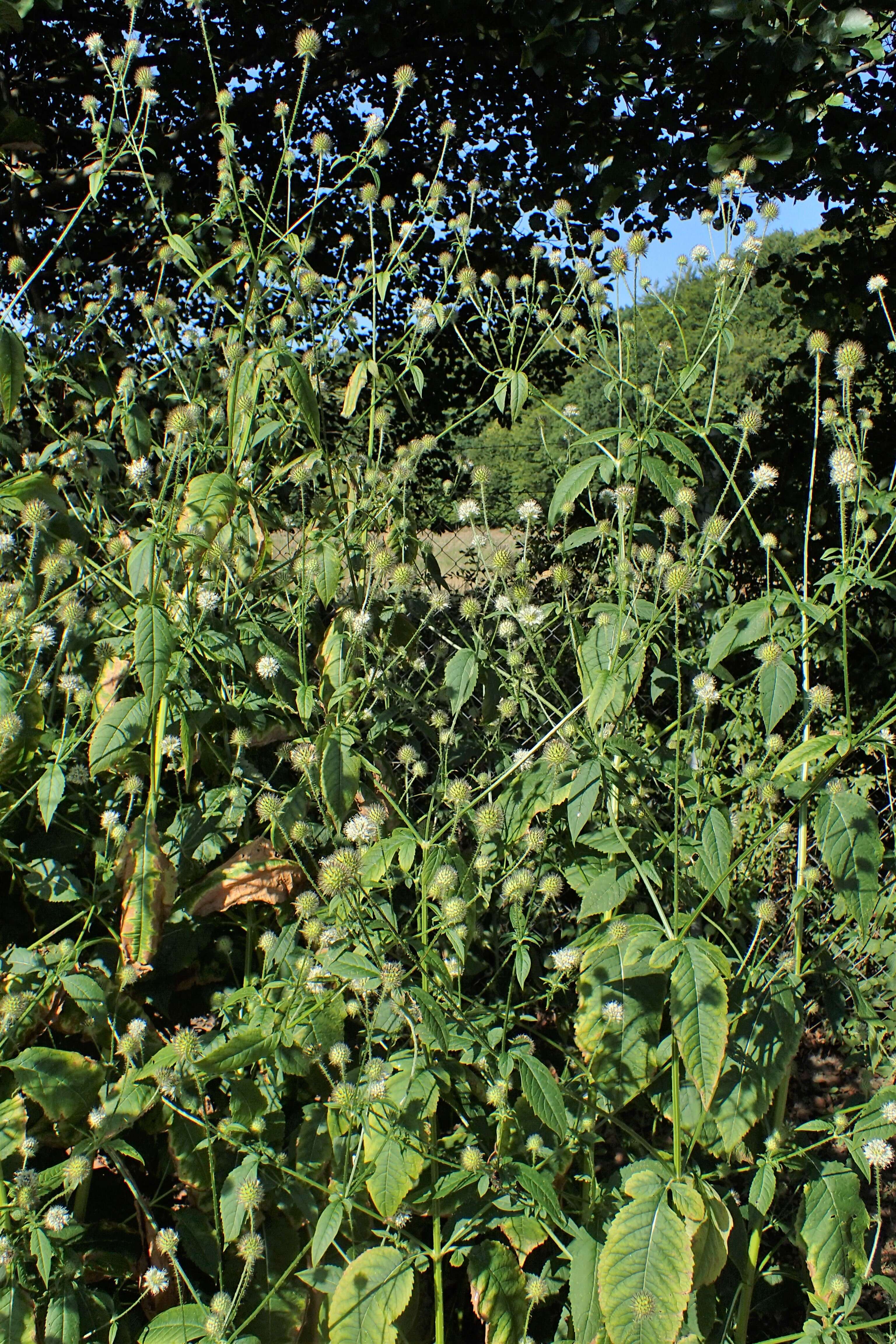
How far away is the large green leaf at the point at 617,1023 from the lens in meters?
1.91

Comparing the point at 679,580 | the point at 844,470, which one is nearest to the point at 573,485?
the point at 679,580

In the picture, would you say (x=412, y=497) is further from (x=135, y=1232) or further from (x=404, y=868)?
(x=135, y=1232)

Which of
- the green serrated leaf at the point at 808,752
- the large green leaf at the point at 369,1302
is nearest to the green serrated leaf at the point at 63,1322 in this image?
the large green leaf at the point at 369,1302

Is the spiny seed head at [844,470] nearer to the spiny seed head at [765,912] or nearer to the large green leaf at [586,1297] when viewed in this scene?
the spiny seed head at [765,912]

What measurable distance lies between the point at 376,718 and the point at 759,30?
9.73 feet

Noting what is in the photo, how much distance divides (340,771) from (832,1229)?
1.25m

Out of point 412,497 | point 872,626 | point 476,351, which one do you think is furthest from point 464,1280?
point 476,351

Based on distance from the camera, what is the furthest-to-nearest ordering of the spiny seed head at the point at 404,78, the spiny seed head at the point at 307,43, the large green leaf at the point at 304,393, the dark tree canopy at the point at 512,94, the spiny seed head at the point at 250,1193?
the dark tree canopy at the point at 512,94
the spiny seed head at the point at 404,78
the spiny seed head at the point at 307,43
the large green leaf at the point at 304,393
the spiny seed head at the point at 250,1193

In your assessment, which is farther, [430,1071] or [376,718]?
[376,718]

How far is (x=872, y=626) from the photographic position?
5.24m

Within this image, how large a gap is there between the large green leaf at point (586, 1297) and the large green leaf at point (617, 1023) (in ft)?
0.81

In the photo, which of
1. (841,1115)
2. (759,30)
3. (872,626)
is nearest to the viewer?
(841,1115)

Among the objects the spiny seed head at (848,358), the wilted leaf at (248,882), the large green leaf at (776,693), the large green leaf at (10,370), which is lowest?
the wilted leaf at (248,882)

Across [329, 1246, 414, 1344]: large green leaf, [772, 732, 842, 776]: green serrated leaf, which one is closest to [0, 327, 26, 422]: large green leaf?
[772, 732, 842, 776]: green serrated leaf
